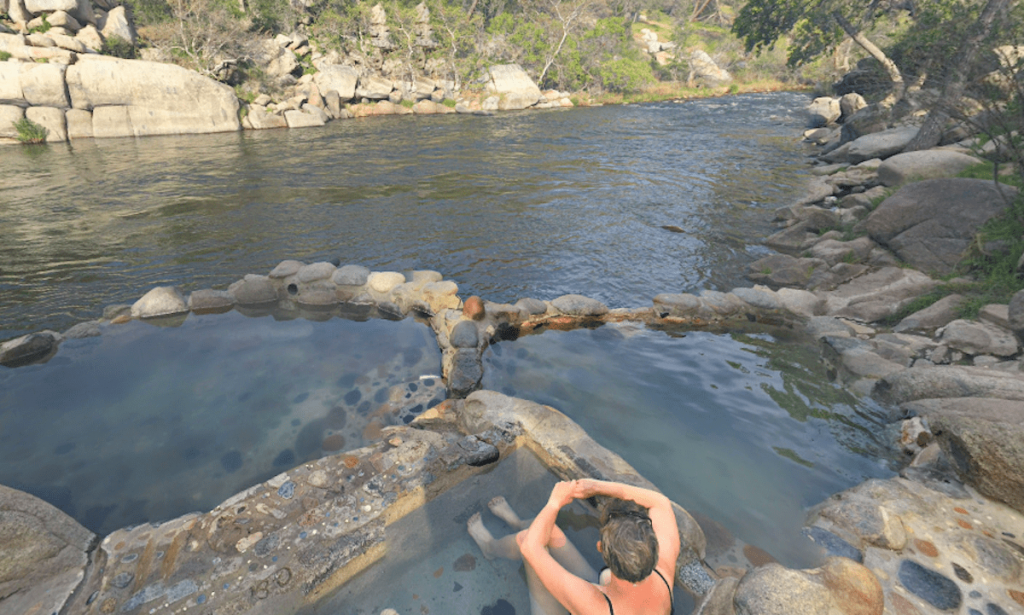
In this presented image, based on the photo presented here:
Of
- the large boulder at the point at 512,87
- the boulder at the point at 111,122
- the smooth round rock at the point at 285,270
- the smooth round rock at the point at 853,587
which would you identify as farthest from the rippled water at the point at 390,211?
the large boulder at the point at 512,87

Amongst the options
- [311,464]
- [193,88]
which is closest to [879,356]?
[311,464]

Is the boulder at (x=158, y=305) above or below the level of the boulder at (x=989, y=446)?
below

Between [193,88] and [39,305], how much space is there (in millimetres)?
19203

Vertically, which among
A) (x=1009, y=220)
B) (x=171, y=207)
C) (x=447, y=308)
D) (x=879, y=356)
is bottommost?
(x=171, y=207)

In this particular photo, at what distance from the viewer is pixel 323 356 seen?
5.69 metres

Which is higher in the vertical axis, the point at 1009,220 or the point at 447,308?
the point at 1009,220

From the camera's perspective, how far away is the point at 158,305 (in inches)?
252

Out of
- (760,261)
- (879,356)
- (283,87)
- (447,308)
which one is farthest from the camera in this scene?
(283,87)

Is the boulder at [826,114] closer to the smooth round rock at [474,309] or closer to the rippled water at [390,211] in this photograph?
the rippled water at [390,211]

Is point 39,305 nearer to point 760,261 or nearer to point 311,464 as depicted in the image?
point 311,464

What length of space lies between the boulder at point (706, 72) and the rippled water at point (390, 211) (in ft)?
89.6

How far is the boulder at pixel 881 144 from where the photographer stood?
42.0 ft

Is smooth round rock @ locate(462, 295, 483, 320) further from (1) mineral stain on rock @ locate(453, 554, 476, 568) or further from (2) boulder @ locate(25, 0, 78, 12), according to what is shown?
(2) boulder @ locate(25, 0, 78, 12)

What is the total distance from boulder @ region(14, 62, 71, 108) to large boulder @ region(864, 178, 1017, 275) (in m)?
28.3
